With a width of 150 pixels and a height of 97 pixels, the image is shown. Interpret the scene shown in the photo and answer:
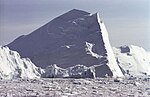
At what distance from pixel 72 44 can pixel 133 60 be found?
9.09 metres

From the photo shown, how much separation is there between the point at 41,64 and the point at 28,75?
622 cm

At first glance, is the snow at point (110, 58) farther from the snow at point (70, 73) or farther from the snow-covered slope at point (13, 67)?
the snow-covered slope at point (13, 67)

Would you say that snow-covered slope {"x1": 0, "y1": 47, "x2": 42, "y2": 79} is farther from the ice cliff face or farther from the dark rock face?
the dark rock face

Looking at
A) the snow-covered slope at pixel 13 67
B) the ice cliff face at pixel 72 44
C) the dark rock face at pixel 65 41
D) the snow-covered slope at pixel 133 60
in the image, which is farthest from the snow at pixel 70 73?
the snow-covered slope at pixel 133 60

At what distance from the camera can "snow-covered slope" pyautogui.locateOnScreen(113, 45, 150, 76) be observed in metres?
34.7

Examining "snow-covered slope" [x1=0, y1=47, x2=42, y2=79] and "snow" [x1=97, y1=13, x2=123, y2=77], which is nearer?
"snow-covered slope" [x1=0, y1=47, x2=42, y2=79]

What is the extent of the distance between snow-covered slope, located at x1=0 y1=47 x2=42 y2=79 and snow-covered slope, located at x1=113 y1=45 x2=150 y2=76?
36.5 ft

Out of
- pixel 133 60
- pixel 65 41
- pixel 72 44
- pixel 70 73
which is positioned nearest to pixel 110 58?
pixel 72 44

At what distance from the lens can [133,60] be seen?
37250 mm

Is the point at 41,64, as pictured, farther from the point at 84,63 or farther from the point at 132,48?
the point at 132,48

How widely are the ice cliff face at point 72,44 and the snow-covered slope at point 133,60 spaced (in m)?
3.98

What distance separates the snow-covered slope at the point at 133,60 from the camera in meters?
34.7

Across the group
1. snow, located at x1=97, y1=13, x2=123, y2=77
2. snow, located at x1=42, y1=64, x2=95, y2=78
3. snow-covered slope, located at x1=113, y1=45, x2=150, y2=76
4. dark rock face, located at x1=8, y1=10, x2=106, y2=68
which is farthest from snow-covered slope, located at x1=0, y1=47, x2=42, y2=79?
snow-covered slope, located at x1=113, y1=45, x2=150, y2=76

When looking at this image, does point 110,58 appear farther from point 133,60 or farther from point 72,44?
point 133,60
